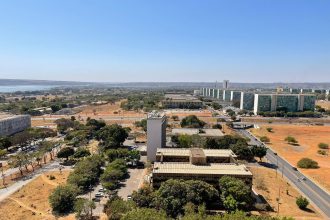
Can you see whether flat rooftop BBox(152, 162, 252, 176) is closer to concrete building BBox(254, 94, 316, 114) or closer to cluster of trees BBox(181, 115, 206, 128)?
cluster of trees BBox(181, 115, 206, 128)

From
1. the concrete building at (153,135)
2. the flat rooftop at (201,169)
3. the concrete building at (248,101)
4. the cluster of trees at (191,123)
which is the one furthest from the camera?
the concrete building at (248,101)

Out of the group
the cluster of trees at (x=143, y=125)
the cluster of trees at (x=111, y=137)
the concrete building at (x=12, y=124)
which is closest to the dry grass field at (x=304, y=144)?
the cluster of trees at (x=143, y=125)

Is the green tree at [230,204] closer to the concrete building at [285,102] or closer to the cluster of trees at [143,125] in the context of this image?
the cluster of trees at [143,125]

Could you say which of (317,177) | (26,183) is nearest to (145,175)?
(26,183)

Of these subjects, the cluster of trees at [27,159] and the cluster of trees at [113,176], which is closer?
the cluster of trees at [113,176]

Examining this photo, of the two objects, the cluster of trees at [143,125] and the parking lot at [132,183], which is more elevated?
the cluster of trees at [143,125]

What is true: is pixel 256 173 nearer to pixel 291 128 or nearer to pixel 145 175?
pixel 145 175
